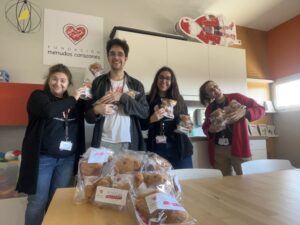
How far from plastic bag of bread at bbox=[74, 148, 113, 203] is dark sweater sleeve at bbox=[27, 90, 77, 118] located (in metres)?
0.70

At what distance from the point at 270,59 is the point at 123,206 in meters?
3.86

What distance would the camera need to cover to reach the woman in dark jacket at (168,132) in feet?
5.81

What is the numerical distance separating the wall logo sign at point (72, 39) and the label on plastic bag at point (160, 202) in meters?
2.28

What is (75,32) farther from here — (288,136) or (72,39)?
(288,136)

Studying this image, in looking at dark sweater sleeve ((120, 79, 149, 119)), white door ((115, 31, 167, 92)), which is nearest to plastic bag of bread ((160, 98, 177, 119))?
dark sweater sleeve ((120, 79, 149, 119))

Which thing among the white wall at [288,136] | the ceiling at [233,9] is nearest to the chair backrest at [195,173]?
the ceiling at [233,9]

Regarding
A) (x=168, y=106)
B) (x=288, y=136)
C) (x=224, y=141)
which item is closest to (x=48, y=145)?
(x=168, y=106)

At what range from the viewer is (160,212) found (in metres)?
0.59

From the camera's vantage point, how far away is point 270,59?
3.74 m

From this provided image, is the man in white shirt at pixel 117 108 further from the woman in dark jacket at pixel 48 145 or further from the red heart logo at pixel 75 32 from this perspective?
the red heart logo at pixel 75 32

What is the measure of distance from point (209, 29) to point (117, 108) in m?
2.11

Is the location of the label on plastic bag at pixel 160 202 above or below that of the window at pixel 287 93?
below

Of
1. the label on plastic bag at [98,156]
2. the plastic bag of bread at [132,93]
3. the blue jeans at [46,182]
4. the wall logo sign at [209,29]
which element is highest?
the wall logo sign at [209,29]

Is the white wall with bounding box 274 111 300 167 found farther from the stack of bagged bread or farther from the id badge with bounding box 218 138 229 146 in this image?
the stack of bagged bread
